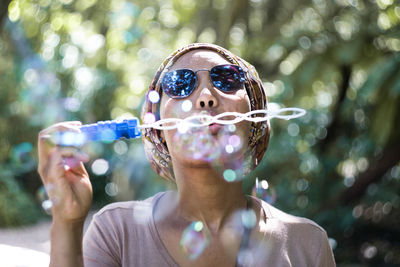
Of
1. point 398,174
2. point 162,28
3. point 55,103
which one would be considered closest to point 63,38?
point 55,103

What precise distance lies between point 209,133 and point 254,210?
1.86ft

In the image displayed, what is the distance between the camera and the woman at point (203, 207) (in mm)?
1918

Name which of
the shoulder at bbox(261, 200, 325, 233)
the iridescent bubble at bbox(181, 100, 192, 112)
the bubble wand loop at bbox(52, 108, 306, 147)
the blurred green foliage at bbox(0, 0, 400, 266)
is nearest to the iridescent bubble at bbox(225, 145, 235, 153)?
the bubble wand loop at bbox(52, 108, 306, 147)

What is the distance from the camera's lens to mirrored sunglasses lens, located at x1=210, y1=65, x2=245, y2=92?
1942mm

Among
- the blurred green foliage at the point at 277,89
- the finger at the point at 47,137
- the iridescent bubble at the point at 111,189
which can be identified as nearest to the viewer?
the finger at the point at 47,137

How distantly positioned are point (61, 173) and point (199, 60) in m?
0.78

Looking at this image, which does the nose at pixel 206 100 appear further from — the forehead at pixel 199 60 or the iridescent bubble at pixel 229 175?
the iridescent bubble at pixel 229 175

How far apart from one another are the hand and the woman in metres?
0.40

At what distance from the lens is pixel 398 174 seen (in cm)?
671

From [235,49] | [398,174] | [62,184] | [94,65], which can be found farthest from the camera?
[94,65]

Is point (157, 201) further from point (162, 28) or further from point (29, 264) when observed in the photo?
point (162, 28)

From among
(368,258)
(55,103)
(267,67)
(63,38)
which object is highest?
(63,38)

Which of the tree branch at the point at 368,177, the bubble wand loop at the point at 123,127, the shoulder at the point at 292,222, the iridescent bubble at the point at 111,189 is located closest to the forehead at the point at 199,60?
the bubble wand loop at the point at 123,127

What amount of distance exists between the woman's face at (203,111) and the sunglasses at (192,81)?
18 mm
